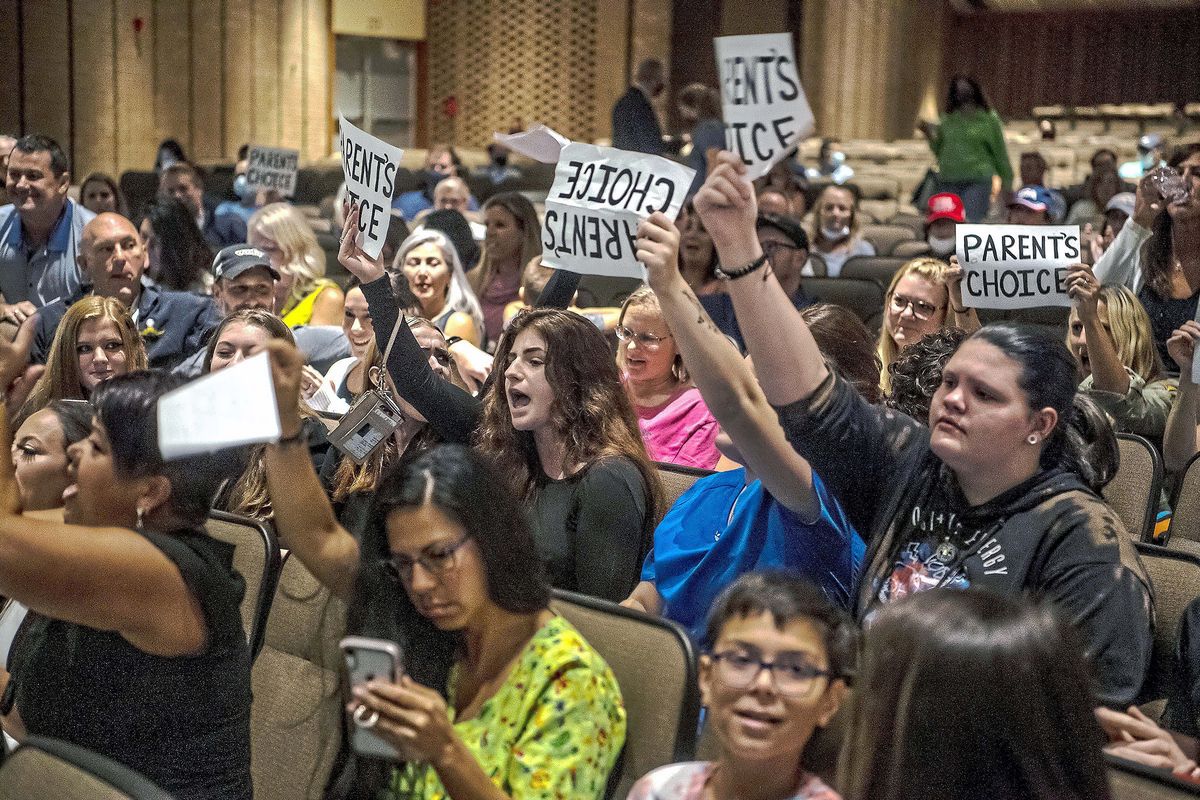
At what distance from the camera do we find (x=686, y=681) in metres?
2.09

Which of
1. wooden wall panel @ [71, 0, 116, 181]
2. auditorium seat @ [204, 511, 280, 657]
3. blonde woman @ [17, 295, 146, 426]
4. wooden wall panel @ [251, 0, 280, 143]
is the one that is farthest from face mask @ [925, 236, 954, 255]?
wooden wall panel @ [251, 0, 280, 143]

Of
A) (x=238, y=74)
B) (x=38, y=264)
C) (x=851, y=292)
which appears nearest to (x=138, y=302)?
(x=38, y=264)

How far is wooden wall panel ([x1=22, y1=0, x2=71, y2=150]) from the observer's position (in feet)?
44.2

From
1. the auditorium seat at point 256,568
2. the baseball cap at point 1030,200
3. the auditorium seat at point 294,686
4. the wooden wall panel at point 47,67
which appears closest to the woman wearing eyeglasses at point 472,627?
the auditorium seat at point 294,686

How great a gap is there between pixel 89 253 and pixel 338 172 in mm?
9280

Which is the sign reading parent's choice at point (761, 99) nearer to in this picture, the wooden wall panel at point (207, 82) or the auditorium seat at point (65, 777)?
the auditorium seat at point (65, 777)

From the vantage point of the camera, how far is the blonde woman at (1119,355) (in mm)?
4117

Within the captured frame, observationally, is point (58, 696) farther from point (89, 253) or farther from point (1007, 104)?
point (1007, 104)

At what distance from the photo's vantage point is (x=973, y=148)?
32.5 feet

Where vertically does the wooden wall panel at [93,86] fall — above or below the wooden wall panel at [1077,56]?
below

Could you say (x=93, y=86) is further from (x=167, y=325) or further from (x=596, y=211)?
(x=596, y=211)

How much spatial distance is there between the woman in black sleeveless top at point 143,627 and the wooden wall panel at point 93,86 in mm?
12522

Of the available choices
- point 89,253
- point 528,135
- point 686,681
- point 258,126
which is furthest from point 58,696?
point 258,126

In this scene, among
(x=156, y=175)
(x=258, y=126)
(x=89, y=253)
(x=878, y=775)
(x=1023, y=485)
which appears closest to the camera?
(x=878, y=775)
